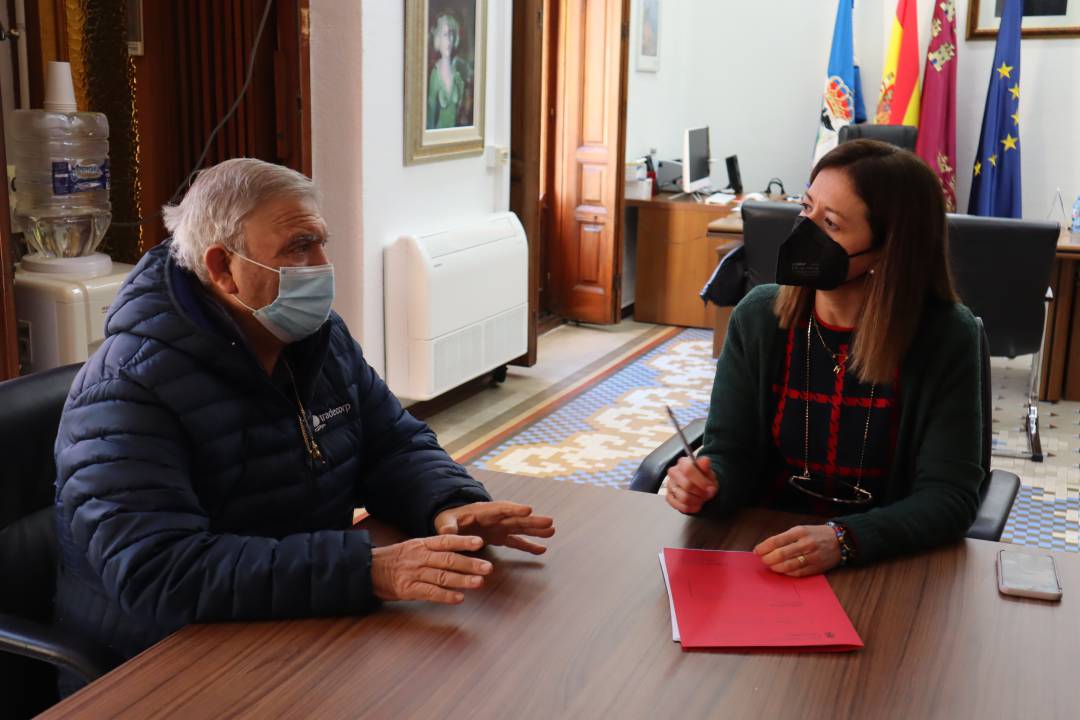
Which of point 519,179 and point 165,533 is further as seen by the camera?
A: point 519,179

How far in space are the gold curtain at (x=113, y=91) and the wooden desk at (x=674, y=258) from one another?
313 cm

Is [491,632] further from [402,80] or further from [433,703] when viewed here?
[402,80]

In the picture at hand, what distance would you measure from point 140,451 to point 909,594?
99 centimetres

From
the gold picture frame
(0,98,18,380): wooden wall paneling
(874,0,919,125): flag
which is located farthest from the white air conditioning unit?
(874,0,919,125): flag

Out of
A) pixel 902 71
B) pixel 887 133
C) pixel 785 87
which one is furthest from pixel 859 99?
pixel 887 133

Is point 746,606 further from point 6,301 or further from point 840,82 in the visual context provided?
point 840,82

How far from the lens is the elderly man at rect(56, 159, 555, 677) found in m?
1.32

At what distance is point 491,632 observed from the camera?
50.9 inches

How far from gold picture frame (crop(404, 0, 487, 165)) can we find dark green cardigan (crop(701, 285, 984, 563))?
239cm

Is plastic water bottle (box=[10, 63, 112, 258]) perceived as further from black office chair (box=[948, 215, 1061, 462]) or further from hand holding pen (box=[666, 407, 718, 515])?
black office chair (box=[948, 215, 1061, 462])

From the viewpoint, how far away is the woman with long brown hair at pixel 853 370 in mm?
1716

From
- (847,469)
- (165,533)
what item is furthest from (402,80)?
(165,533)

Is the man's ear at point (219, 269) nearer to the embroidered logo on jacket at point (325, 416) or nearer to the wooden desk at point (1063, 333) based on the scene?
the embroidered logo on jacket at point (325, 416)

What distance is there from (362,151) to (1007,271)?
2.32 m
